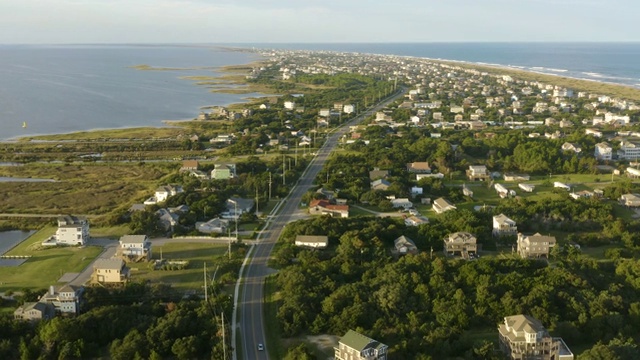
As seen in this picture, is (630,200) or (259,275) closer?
(259,275)

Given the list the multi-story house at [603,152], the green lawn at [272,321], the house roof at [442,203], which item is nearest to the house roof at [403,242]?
the green lawn at [272,321]

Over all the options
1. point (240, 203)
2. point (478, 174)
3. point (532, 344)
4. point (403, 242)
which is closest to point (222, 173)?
point (240, 203)

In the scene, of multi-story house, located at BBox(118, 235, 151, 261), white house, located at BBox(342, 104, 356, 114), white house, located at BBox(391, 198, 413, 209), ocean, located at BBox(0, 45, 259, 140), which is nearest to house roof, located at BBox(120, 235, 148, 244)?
multi-story house, located at BBox(118, 235, 151, 261)

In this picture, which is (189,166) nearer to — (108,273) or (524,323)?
(108,273)

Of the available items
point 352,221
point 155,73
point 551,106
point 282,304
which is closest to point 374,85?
point 551,106

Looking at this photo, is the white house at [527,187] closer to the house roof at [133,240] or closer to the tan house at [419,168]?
the tan house at [419,168]

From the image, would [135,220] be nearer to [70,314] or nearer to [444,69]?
[70,314]

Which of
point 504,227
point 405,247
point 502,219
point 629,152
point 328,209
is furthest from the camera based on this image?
point 629,152
